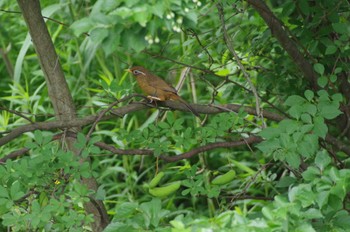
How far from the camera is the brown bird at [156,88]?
2.68 m

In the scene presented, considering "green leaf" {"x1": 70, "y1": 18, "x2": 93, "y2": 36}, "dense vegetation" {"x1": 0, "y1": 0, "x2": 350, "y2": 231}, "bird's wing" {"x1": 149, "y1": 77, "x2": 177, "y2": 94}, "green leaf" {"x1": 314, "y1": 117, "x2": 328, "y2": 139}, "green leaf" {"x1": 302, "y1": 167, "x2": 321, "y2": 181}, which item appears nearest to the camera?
"green leaf" {"x1": 70, "y1": 18, "x2": 93, "y2": 36}

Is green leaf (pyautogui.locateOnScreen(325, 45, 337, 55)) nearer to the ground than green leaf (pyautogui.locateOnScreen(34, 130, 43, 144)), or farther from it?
nearer to the ground

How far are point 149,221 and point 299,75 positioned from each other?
3.79ft

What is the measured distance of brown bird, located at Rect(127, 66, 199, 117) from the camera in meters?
2.68

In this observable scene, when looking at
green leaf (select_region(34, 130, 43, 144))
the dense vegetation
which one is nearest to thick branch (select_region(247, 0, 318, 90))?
the dense vegetation

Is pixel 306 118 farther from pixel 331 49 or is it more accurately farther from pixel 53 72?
pixel 53 72

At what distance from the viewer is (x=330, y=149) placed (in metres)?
2.82

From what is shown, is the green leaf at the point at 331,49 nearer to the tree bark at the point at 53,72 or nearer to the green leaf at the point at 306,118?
the green leaf at the point at 306,118

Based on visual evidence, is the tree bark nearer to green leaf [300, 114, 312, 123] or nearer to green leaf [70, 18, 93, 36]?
green leaf [300, 114, 312, 123]

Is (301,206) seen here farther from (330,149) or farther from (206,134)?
(330,149)

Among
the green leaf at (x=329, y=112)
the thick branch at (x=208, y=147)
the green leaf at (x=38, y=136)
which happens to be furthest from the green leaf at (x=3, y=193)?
the green leaf at (x=329, y=112)

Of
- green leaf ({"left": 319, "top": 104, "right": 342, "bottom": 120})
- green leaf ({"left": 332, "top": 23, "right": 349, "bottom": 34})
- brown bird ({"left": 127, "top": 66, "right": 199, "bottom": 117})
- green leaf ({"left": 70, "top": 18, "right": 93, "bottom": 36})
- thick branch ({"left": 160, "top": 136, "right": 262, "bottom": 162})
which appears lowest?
thick branch ({"left": 160, "top": 136, "right": 262, "bottom": 162})

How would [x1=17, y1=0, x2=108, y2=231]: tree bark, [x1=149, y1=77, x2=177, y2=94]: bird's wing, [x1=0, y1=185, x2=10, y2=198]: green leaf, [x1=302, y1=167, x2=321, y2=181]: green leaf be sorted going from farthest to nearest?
[x1=149, y1=77, x2=177, y2=94]: bird's wing → [x1=17, y1=0, x2=108, y2=231]: tree bark → [x1=0, y1=185, x2=10, y2=198]: green leaf → [x1=302, y1=167, x2=321, y2=181]: green leaf

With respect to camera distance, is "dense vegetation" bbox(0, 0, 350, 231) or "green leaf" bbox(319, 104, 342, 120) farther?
"green leaf" bbox(319, 104, 342, 120)
